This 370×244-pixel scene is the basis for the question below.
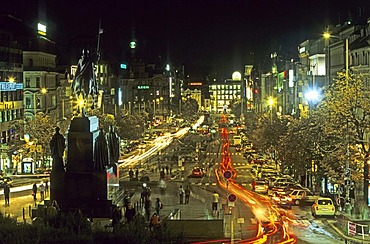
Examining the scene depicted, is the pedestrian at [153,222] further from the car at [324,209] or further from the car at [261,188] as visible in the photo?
the car at [261,188]

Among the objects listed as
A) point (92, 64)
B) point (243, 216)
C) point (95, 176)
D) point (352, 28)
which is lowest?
point (243, 216)

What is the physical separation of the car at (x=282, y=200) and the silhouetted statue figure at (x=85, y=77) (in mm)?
17220

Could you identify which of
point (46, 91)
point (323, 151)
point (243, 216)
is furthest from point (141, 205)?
point (46, 91)

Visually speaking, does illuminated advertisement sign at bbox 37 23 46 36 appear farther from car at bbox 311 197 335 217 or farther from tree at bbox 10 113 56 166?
car at bbox 311 197 335 217

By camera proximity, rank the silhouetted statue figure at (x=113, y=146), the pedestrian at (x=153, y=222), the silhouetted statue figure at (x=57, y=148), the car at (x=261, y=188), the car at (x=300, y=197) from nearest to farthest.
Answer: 1. the pedestrian at (x=153, y=222)
2. the silhouetted statue figure at (x=57, y=148)
3. the silhouetted statue figure at (x=113, y=146)
4. the car at (x=300, y=197)
5. the car at (x=261, y=188)

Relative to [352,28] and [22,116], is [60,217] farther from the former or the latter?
[22,116]

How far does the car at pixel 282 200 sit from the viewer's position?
48531 millimetres

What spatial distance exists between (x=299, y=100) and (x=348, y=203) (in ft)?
242

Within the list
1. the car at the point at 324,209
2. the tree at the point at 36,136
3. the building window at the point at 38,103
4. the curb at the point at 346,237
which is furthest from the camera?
the building window at the point at 38,103

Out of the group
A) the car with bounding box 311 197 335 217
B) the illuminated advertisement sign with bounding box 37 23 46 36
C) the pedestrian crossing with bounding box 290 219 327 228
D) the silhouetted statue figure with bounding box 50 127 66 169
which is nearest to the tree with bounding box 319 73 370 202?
the car with bounding box 311 197 335 217

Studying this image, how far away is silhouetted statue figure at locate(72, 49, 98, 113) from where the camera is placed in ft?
118

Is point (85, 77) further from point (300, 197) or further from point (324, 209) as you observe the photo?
point (300, 197)

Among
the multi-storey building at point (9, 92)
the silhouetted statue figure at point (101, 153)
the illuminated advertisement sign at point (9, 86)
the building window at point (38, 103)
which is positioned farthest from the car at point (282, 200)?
the building window at point (38, 103)

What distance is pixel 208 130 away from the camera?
188m
